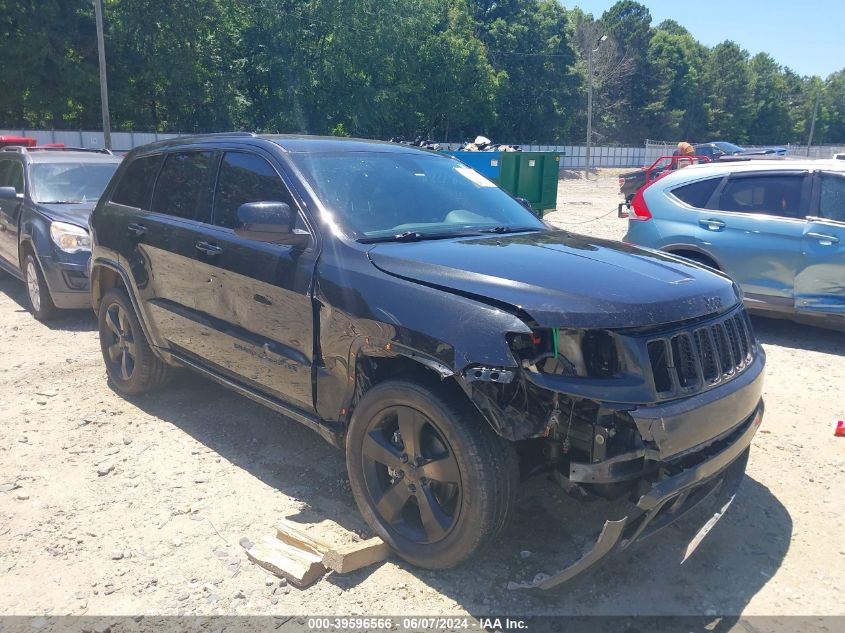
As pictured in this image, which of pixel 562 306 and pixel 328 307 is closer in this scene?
pixel 562 306

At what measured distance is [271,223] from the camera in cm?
338

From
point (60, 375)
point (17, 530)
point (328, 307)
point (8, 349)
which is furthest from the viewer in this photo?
point (8, 349)

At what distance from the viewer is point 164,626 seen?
281 cm

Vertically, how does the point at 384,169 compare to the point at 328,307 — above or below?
above

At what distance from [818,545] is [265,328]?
2.99m

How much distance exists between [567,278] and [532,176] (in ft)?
48.7

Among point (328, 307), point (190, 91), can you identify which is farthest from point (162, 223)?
point (190, 91)

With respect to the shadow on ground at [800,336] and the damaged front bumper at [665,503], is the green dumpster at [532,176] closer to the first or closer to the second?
the shadow on ground at [800,336]

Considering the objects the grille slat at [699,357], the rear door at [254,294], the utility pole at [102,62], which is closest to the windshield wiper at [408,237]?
the rear door at [254,294]

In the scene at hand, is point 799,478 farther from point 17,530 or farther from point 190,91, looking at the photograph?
point 190,91

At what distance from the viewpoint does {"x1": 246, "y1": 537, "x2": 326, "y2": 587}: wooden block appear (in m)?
3.03

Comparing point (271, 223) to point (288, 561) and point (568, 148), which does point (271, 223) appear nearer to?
point (288, 561)

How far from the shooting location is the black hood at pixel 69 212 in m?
7.36

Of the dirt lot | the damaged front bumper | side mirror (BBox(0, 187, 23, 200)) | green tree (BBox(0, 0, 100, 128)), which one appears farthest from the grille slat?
green tree (BBox(0, 0, 100, 128))
